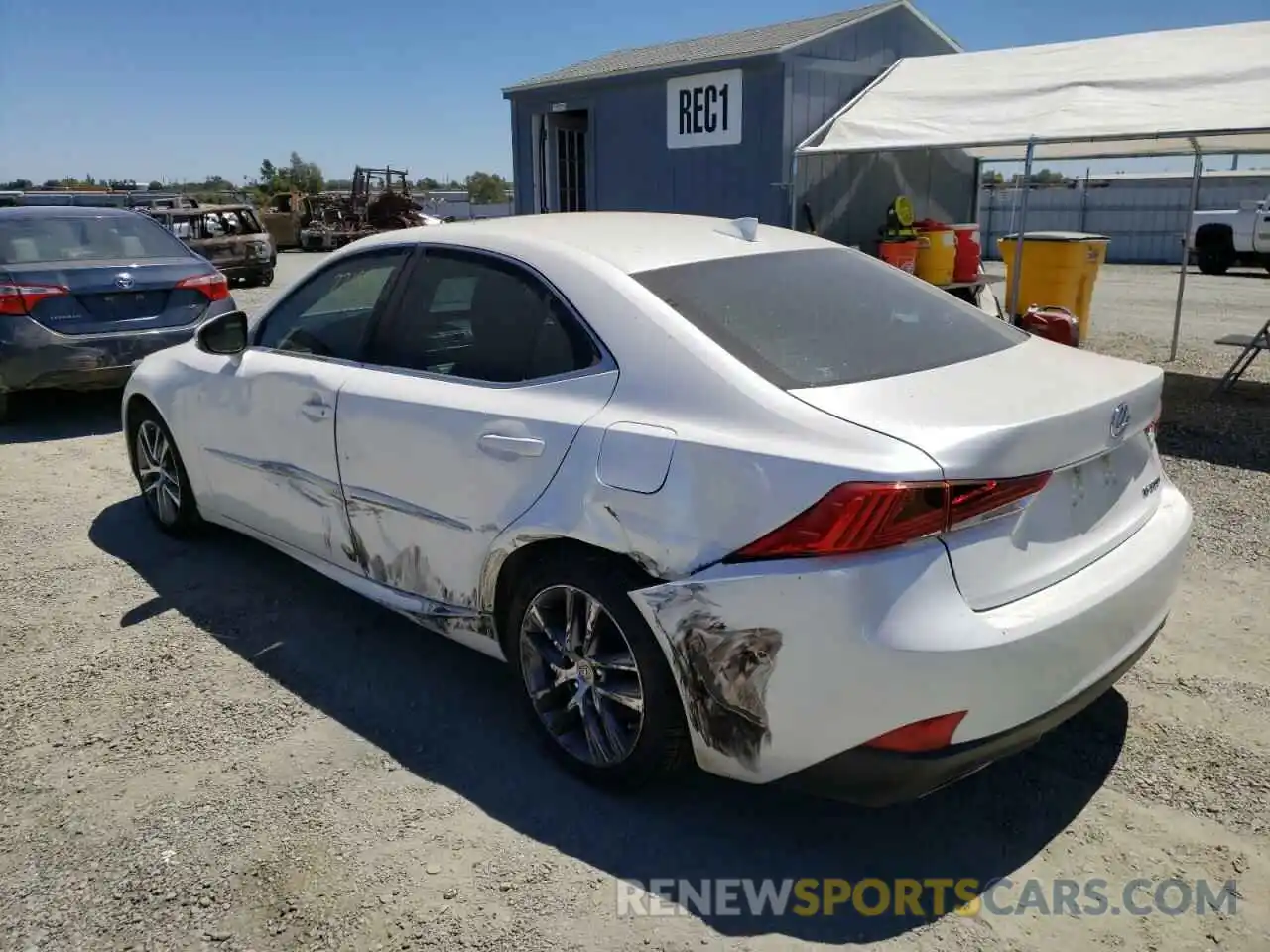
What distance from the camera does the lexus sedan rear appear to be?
6.88 m

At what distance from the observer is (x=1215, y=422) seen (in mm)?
7250

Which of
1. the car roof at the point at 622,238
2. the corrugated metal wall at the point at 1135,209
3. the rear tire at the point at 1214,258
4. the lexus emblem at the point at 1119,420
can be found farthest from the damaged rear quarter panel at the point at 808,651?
the corrugated metal wall at the point at 1135,209

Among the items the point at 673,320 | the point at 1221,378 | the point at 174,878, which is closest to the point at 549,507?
the point at 673,320

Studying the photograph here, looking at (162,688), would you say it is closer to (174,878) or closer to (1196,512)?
(174,878)

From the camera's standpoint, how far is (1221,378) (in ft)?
29.2

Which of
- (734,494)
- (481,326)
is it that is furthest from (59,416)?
(734,494)

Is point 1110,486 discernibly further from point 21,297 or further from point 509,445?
point 21,297

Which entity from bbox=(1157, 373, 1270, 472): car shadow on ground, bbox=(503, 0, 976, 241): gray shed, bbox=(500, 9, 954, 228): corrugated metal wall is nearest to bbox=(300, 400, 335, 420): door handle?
bbox=(1157, 373, 1270, 472): car shadow on ground

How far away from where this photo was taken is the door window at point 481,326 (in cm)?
293

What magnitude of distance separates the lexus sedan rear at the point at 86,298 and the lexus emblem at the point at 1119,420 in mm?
6650

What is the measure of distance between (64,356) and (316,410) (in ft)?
14.4

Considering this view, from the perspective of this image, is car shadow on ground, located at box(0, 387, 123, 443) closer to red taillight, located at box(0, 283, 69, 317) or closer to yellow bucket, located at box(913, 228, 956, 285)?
red taillight, located at box(0, 283, 69, 317)

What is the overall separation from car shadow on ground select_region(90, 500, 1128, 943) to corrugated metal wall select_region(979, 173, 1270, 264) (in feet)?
81.4

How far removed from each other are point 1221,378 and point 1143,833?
7536 millimetres
